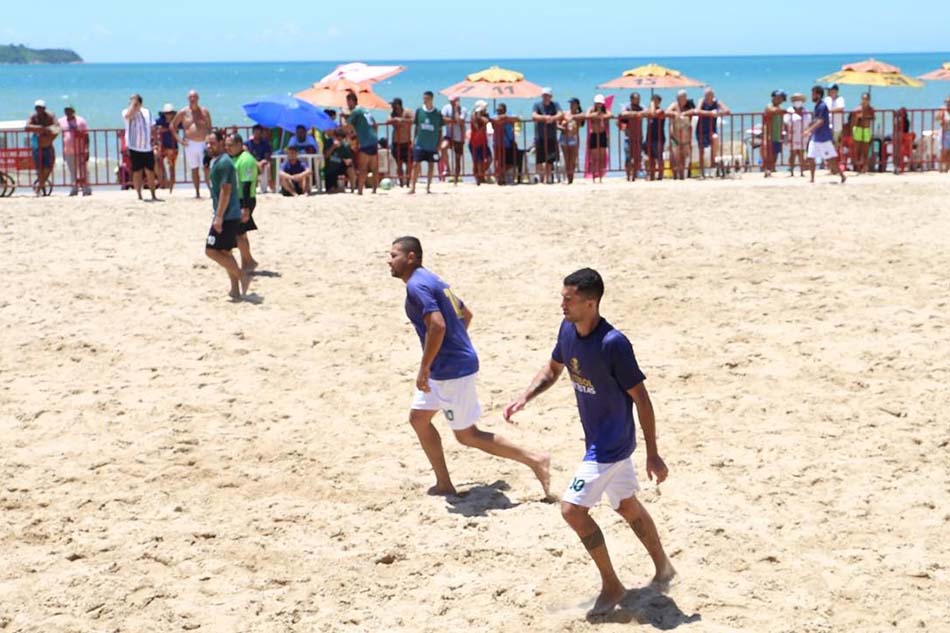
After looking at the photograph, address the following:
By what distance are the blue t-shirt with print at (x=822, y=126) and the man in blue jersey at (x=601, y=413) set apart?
14622 mm

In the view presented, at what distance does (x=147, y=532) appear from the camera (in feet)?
23.7

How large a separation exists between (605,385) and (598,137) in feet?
49.7

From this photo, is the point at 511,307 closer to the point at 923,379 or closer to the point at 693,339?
the point at 693,339

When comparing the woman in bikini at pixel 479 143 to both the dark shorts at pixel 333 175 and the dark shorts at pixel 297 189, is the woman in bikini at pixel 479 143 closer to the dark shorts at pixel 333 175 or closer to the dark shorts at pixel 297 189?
the dark shorts at pixel 333 175

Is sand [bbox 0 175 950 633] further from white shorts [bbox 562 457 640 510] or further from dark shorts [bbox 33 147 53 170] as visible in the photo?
dark shorts [bbox 33 147 53 170]

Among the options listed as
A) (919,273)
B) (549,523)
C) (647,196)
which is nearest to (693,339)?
(919,273)

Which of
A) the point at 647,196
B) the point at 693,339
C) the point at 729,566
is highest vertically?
the point at 647,196

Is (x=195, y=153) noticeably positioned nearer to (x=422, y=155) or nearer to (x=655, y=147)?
(x=422, y=155)

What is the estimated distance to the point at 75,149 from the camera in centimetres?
2025

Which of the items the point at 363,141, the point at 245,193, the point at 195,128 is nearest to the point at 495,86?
the point at 363,141

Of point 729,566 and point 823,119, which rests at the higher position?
point 823,119

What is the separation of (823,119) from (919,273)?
7.61 m

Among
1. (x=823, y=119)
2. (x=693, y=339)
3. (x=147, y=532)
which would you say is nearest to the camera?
(x=147, y=532)

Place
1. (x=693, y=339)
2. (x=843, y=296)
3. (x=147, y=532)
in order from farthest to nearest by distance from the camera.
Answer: (x=843, y=296)
(x=693, y=339)
(x=147, y=532)
